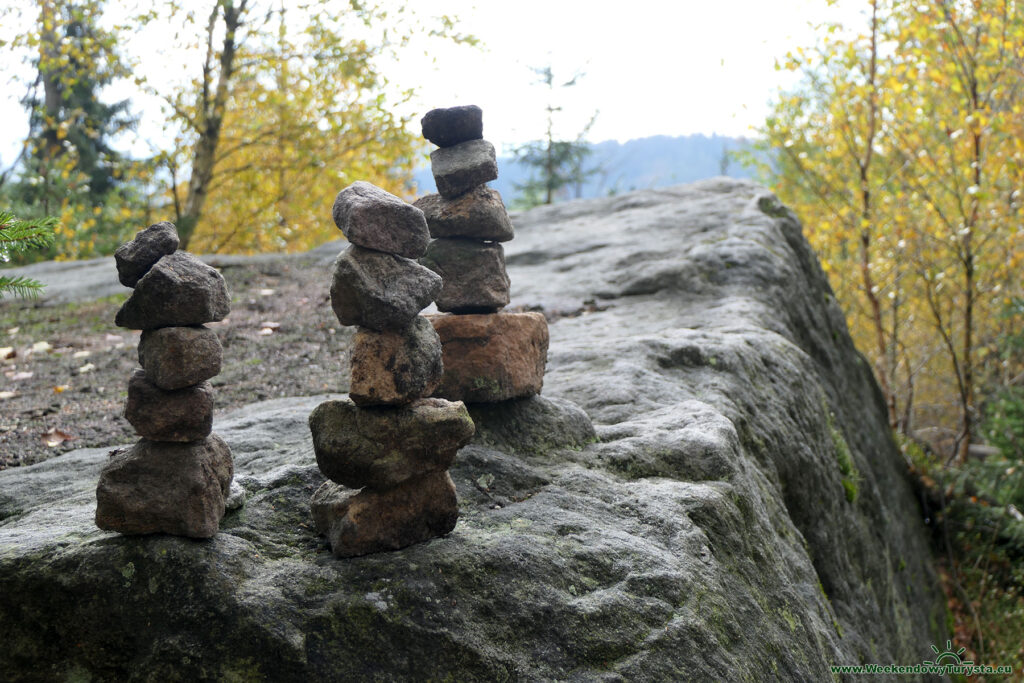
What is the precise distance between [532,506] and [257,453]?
50.4 inches

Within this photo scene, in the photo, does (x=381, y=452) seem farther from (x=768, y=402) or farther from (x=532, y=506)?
(x=768, y=402)

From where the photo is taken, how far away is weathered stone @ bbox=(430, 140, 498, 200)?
326 centimetres

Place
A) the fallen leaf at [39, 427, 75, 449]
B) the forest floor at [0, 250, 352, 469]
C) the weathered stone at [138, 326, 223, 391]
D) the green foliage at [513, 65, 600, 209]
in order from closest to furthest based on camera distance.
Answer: the weathered stone at [138, 326, 223, 391] → the fallen leaf at [39, 427, 75, 449] → the forest floor at [0, 250, 352, 469] → the green foliage at [513, 65, 600, 209]

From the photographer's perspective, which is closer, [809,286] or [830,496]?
[830,496]

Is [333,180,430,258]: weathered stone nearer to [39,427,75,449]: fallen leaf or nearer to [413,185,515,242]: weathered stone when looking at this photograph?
[413,185,515,242]: weathered stone

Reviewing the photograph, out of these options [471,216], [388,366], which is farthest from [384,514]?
[471,216]

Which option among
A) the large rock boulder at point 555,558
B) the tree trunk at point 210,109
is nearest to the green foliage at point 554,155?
the tree trunk at point 210,109

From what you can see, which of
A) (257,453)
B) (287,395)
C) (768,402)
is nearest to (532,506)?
(257,453)

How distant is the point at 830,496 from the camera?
499 centimetres

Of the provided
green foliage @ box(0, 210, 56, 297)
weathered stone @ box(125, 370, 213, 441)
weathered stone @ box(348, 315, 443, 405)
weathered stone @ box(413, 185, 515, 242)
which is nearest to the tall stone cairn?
weathered stone @ box(413, 185, 515, 242)

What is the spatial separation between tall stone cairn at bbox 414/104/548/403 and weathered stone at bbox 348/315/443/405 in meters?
0.70

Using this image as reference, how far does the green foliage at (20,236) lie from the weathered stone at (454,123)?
1487mm

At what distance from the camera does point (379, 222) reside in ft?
8.28

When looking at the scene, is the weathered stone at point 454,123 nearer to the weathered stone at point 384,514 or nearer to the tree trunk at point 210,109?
the weathered stone at point 384,514
